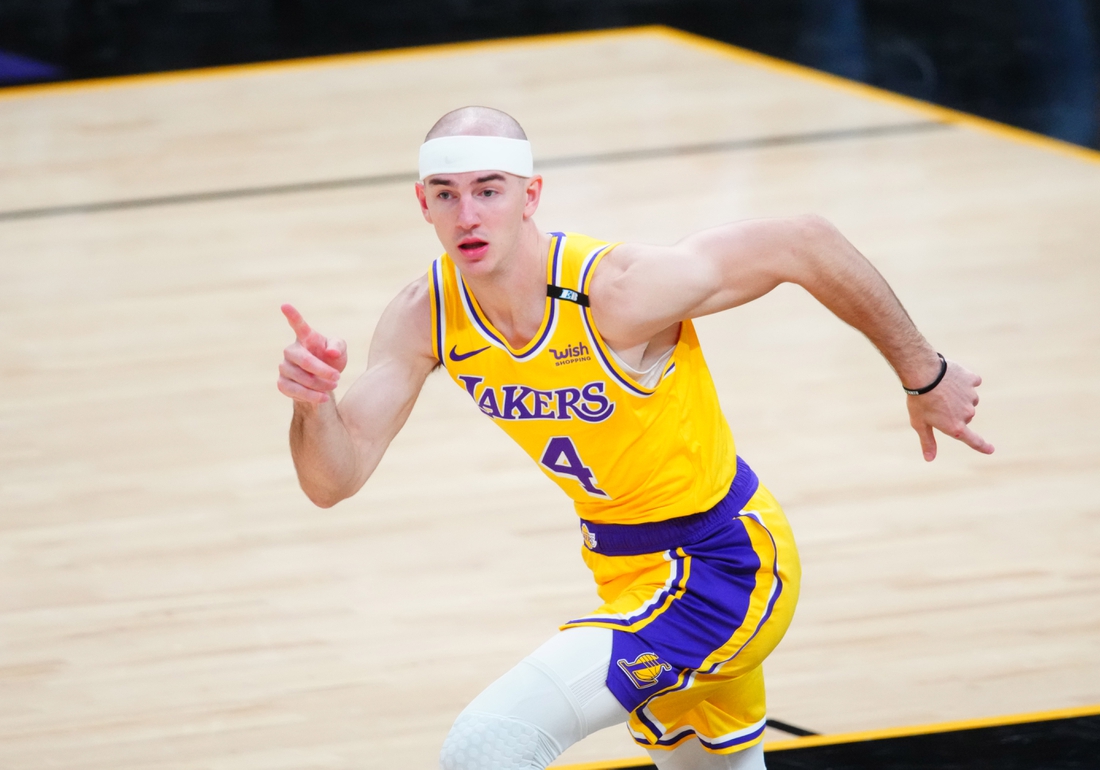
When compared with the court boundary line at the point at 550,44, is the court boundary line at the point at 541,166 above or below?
below

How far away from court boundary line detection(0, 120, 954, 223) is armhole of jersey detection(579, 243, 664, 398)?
5.03 metres

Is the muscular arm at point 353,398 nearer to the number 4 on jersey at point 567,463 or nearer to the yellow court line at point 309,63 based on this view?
the number 4 on jersey at point 567,463

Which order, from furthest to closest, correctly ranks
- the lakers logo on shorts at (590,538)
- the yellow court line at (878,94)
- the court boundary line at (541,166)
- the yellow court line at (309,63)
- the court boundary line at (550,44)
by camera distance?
the yellow court line at (309,63)
the court boundary line at (550,44)
the yellow court line at (878,94)
the court boundary line at (541,166)
the lakers logo on shorts at (590,538)

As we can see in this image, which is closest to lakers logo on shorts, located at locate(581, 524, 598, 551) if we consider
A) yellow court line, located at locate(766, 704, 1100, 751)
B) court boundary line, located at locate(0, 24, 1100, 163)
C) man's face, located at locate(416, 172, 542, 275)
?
man's face, located at locate(416, 172, 542, 275)

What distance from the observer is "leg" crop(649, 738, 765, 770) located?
9.36 ft

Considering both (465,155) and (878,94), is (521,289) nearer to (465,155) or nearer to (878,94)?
(465,155)

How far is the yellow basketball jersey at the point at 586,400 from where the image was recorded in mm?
2605

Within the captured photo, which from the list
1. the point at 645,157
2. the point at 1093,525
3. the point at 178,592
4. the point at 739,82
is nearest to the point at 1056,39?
the point at 739,82

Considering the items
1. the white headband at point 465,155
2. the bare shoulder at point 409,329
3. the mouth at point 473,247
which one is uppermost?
the white headband at point 465,155

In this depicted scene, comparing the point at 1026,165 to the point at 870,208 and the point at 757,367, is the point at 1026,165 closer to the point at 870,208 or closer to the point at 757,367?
the point at 870,208

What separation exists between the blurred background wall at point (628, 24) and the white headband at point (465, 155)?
6373mm

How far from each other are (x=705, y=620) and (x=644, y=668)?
153 millimetres

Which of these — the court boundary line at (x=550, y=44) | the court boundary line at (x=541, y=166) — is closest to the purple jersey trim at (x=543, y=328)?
the court boundary line at (x=541, y=166)

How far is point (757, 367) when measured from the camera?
17.9 ft
